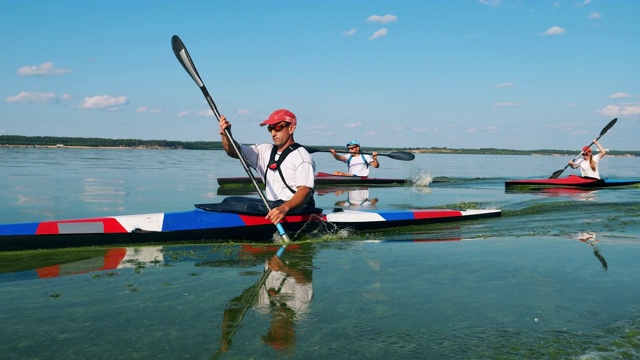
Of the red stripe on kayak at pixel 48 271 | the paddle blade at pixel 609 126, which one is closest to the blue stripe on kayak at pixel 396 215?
the red stripe on kayak at pixel 48 271

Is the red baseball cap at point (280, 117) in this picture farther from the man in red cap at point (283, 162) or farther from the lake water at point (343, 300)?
the lake water at point (343, 300)

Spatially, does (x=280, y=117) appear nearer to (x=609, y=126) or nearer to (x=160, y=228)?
(x=160, y=228)

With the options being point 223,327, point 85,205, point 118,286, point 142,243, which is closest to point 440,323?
point 223,327

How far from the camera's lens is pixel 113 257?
18.0ft

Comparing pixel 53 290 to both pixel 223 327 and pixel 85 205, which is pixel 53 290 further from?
pixel 85 205

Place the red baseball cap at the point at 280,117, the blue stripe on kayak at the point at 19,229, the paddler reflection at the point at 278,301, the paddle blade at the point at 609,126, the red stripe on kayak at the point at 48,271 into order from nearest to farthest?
the paddler reflection at the point at 278,301 → the red stripe on kayak at the point at 48,271 → the blue stripe on kayak at the point at 19,229 → the red baseball cap at the point at 280,117 → the paddle blade at the point at 609,126

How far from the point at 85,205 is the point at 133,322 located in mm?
8632

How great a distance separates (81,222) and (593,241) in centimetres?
599

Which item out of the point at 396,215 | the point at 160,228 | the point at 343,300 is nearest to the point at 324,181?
the point at 396,215

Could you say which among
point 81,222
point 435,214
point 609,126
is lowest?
point 435,214

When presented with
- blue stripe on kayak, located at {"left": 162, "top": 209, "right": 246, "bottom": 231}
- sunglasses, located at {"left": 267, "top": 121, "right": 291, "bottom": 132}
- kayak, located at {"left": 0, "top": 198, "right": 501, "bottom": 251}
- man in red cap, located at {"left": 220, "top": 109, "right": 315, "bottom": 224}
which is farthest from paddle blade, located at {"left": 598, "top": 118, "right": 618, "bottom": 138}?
blue stripe on kayak, located at {"left": 162, "top": 209, "right": 246, "bottom": 231}

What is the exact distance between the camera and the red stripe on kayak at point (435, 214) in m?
7.93

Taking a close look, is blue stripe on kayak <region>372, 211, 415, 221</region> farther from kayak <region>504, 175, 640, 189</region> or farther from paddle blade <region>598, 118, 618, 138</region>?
paddle blade <region>598, 118, 618, 138</region>

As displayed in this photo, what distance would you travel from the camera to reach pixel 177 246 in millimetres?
6137
